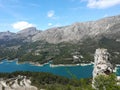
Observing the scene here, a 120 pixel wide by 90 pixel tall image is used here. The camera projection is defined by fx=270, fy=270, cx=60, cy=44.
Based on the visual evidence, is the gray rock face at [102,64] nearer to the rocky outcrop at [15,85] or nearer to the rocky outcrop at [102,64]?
the rocky outcrop at [102,64]

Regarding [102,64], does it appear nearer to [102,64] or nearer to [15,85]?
[102,64]

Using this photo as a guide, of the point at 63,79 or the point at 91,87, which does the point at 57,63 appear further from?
the point at 91,87

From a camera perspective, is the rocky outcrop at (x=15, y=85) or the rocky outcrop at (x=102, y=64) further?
the rocky outcrop at (x=15, y=85)

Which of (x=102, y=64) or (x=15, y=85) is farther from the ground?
(x=102, y=64)

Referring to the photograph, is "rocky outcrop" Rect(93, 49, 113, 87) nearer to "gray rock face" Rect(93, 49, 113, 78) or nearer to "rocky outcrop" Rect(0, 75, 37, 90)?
"gray rock face" Rect(93, 49, 113, 78)

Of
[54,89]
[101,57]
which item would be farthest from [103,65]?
[54,89]

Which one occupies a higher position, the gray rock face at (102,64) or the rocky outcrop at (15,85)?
the gray rock face at (102,64)

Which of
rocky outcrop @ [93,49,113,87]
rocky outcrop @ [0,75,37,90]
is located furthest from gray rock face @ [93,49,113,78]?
rocky outcrop @ [0,75,37,90]

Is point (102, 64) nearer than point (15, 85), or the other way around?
point (102, 64)

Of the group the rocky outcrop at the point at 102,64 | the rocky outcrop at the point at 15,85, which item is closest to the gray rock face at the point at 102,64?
the rocky outcrop at the point at 102,64

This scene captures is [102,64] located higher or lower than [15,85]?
higher

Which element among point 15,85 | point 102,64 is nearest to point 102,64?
point 102,64
